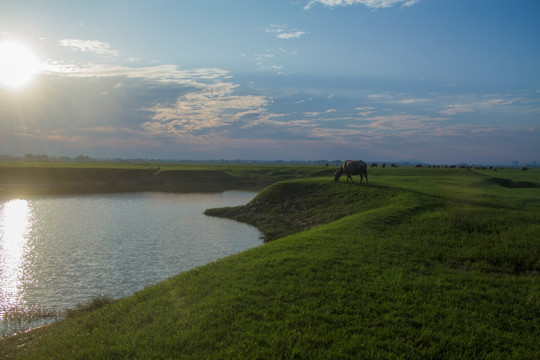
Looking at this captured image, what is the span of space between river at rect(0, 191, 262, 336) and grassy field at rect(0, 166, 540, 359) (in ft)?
11.6

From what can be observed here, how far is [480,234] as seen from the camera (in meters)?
17.3

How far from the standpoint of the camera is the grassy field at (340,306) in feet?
25.3

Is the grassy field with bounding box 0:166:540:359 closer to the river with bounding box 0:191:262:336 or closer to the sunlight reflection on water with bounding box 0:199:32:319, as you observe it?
the river with bounding box 0:191:262:336

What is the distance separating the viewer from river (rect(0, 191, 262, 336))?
15.0m

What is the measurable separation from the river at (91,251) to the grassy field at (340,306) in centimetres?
353

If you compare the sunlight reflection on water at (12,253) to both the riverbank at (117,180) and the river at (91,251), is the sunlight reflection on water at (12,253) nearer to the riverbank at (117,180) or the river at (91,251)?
the river at (91,251)

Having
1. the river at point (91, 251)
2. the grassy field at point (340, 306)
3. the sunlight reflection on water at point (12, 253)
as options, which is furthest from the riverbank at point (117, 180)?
the grassy field at point (340, 306)

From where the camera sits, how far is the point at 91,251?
22.6m

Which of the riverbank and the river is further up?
the riverbank

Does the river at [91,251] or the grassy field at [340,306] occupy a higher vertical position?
the grassy field at [340,306]

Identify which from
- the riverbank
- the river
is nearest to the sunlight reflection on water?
the river

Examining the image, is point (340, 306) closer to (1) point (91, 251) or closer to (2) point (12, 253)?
(1) point (91, 251)

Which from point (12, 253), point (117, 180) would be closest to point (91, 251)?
point (12, 253)

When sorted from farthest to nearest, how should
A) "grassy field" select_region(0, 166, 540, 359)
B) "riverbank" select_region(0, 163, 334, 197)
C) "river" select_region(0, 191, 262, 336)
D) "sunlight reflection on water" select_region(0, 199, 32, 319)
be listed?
"riverbank" select_region(0, 163, 334, 197) < "river" select_region(0, 191, 262, 336) < "sunlight reflection on water" select_region(0, 199, 32, 319) < "grassy field" select_region(0, 166, 540, 359)
